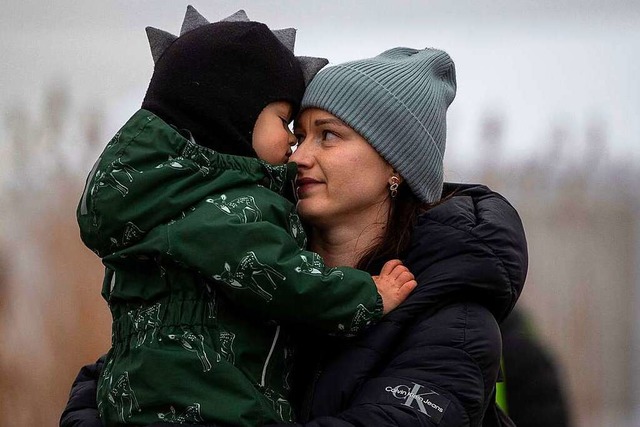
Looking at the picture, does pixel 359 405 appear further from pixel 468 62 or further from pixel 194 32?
pixel 468 62

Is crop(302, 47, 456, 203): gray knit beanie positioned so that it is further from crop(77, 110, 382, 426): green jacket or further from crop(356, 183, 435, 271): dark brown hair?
crop(77, 110, 382, 426): green jacket

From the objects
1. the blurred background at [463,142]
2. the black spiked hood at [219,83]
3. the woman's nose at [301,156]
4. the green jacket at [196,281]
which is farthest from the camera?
the blurred background at [463,142]

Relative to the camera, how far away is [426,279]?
1575 millimetres

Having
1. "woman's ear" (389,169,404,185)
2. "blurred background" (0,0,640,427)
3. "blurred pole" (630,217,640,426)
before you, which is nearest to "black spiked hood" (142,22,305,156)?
"woman's ear" (389,169,404,185)

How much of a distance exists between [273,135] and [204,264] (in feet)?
0.99

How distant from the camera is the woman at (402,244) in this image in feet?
4.84

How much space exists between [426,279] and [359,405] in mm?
256

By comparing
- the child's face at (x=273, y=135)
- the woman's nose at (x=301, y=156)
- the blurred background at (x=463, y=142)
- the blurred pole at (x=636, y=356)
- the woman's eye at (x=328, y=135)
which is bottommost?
the blurred pole at (x=636, y=356)

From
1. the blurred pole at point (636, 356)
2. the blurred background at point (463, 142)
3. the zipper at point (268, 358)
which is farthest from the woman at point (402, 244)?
the blurred pole at point (636, 356)

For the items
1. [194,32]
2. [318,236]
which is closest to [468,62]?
[318,236]

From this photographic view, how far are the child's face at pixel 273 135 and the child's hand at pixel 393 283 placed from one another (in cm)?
26

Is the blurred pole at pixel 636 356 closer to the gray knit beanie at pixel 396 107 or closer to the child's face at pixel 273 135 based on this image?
the gray knit beanie at pixel 396 107

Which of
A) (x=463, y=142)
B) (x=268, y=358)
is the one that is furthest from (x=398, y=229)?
(x=463, y=142)

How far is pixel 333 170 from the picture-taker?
164cm
